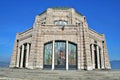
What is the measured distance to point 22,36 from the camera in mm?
34031

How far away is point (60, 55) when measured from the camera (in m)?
27.3

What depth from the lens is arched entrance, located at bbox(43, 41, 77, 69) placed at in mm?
26906

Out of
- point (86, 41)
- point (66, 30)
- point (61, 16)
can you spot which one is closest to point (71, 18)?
point (61, 16)

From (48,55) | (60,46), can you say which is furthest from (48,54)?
(60,46)

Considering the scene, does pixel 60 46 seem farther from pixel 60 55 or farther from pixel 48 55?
pixel 48 55

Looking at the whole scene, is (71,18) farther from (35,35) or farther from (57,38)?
(35,35)

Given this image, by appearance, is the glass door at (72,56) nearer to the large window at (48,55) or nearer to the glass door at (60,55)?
the glass door at (60,55)

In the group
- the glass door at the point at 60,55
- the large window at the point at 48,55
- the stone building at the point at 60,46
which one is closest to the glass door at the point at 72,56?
the stone building at the point at 60,46

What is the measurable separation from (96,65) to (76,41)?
8648 mm

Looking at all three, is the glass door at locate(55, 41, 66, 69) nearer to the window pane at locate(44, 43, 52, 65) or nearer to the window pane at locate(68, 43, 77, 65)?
the window pane at locate(68, 43, 77, 65)

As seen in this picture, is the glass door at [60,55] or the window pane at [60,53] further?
the window pane at [60,53]

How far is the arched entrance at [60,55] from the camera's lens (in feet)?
88.3

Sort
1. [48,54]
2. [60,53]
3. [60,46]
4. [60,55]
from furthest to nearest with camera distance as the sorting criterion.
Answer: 1. [60,46]
2. [48,54]
3. [60,53]
4. [60,55]

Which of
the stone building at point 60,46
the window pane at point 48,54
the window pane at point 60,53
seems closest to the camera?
the stone building at point 60,46
